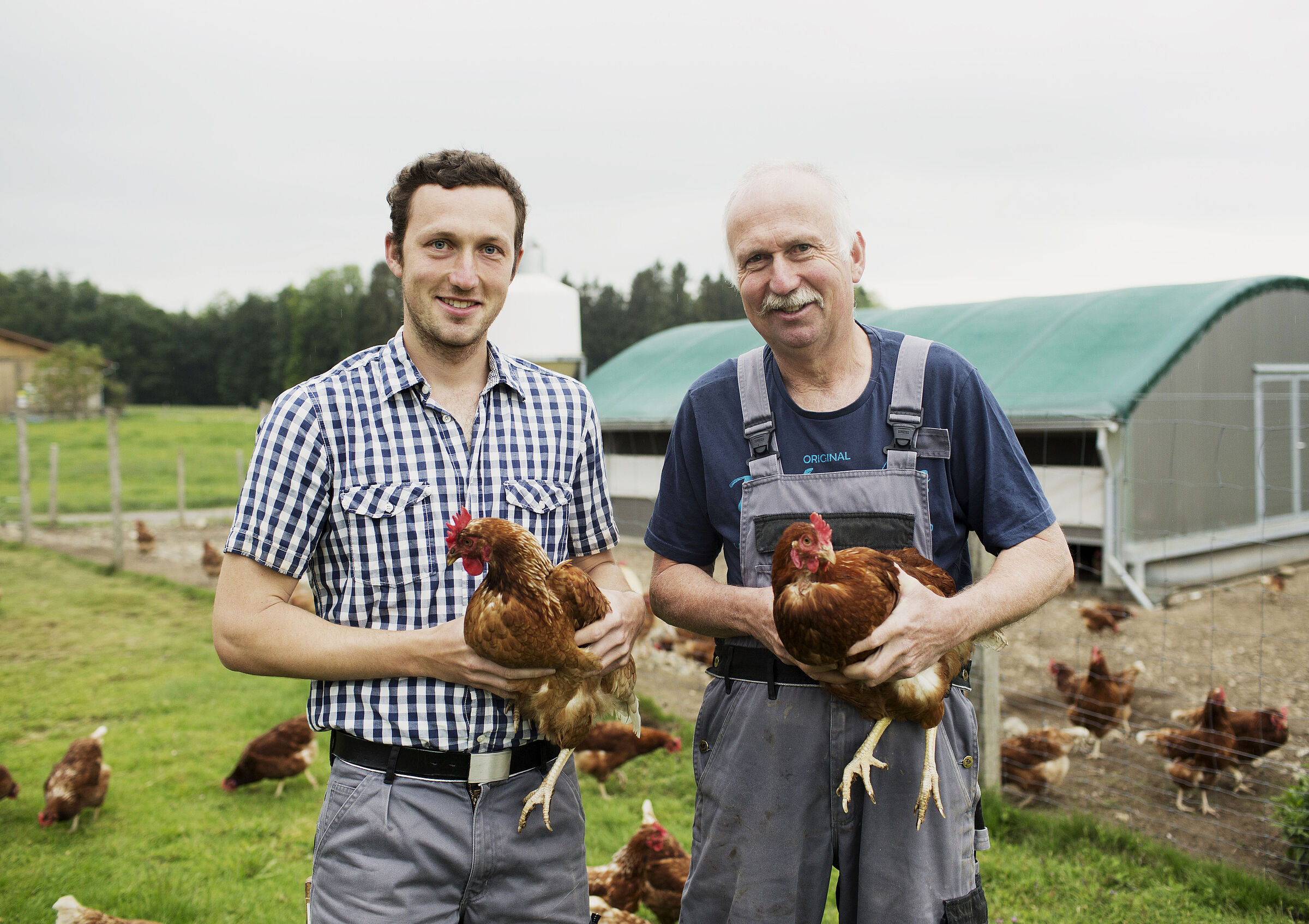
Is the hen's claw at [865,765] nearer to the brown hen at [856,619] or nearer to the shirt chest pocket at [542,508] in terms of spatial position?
the brown hen at [856,619]

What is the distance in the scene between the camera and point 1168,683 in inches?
286

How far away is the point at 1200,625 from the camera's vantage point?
8859 millimetres

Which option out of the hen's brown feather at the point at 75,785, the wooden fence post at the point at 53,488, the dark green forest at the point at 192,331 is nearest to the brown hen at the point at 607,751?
the hen's brown feather at the point at 75,785

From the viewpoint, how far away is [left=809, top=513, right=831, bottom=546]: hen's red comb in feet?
6.28

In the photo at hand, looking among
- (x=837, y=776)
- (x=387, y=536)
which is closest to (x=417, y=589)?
(x=387, y=536)

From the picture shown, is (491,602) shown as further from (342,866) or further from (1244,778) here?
(1244,778)

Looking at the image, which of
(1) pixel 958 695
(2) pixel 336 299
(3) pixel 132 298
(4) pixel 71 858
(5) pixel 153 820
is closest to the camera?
(1) pixel 958 695

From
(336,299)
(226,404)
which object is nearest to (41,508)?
(336,299)

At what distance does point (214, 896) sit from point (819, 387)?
3836 mm

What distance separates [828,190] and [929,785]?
1.49 m

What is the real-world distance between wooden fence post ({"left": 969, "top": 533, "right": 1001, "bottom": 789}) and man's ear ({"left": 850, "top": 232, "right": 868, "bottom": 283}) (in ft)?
8.11

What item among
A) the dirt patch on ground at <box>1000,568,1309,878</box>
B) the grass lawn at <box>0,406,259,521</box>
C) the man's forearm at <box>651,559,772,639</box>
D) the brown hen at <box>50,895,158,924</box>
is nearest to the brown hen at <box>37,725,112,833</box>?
the brown hen at <box>50,895,158,924</box>

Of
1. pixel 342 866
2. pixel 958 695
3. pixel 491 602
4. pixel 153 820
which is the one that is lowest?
pixel 153 820

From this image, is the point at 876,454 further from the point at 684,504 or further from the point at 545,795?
the point at 545,795
